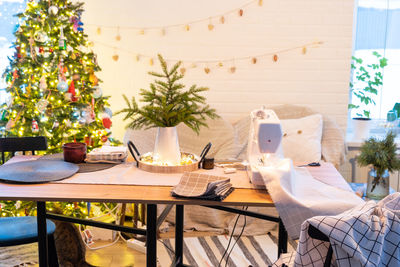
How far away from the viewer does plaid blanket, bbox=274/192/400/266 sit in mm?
1565

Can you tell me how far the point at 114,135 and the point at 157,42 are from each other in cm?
98

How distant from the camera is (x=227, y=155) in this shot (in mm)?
4008

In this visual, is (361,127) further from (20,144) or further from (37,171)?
(37,171)

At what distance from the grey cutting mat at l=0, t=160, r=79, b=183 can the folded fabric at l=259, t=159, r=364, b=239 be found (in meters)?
0.96

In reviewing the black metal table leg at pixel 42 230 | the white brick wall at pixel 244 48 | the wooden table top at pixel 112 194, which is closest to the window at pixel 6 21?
the white brick wall at pixel 244 48

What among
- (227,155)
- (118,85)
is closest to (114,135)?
(118,85)

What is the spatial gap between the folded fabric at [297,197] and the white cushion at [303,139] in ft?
5.96

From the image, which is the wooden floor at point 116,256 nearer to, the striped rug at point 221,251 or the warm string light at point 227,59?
the striped rug at point 221,251

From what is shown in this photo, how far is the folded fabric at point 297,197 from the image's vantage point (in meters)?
1.92

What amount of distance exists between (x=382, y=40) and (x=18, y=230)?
3726mm

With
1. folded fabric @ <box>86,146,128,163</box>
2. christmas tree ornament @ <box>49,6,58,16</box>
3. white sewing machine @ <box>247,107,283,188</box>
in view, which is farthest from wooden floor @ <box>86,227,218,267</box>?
christmas tree ornament @ <box>49,6,58,16</box>

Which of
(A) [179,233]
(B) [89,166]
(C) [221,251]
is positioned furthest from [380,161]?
(B) [89,166]

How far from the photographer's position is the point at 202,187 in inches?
82.5

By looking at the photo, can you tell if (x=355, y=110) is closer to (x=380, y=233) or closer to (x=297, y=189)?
(x=297, y=189)
